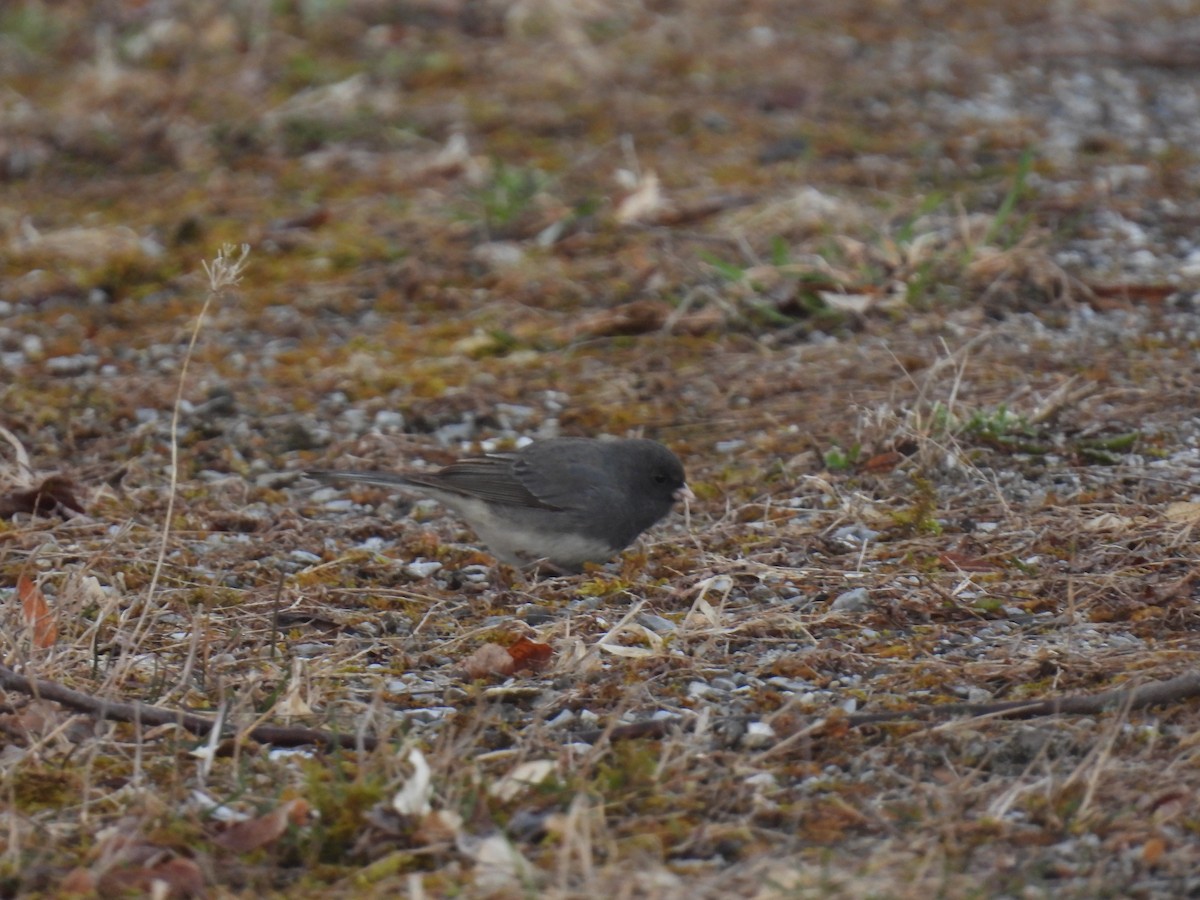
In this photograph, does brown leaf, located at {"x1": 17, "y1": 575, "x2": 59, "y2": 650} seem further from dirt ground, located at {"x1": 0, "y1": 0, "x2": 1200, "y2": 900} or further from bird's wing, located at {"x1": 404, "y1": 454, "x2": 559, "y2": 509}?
bird's wing, located at {"x1": 404, "y1": 454, "x2": 559, "y2": 509}

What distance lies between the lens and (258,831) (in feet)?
9.32

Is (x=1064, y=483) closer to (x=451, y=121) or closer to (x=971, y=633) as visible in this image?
(x=971, y=633)

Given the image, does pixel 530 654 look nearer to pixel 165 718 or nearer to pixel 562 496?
pixel 165 718

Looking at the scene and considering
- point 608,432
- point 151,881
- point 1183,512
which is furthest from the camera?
point 608,432

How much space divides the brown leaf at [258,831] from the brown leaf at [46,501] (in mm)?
1987

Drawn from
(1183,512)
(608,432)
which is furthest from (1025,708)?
(608,432)

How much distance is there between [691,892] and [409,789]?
0.55 m

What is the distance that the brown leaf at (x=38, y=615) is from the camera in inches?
138

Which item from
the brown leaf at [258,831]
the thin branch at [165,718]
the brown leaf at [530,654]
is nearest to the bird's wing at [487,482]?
the brown leaf at [530,654]

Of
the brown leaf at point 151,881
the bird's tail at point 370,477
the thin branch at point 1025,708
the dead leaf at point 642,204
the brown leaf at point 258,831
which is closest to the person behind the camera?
the brown leaf at point 151,881

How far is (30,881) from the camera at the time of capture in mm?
2750

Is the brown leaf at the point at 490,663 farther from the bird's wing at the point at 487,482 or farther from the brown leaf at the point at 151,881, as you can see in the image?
the brown leaf at the point at 151,881

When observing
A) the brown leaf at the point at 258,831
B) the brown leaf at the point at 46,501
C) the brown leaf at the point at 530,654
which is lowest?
the brown leaf at the point at 46,501

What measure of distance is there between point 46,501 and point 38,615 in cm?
106
